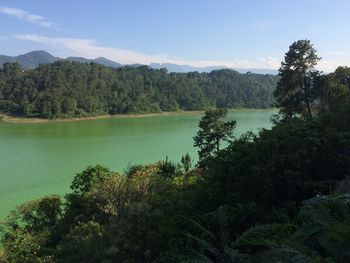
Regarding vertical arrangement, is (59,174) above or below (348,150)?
below

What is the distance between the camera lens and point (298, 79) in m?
17.2

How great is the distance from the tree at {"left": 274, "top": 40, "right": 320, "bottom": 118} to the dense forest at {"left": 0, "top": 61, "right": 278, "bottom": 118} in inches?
2413

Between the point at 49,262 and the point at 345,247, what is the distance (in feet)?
32.2

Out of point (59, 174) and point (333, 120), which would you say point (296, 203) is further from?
point (59, 174)

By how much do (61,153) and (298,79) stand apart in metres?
26.8

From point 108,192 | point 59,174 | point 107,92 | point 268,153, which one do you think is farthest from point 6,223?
point 107,92

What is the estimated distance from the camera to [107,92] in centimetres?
9394

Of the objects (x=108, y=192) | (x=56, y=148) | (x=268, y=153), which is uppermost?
(x=268, y=153)

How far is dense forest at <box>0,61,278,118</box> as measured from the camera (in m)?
78.7

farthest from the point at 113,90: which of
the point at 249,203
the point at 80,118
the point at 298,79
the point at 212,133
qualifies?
the point at 249,203

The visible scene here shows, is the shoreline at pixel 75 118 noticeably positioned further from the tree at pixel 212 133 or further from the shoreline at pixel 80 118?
the tree at pixel 212 133

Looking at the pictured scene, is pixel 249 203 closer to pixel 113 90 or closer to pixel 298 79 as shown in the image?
pixel 298 79

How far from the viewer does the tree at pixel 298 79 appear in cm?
1722

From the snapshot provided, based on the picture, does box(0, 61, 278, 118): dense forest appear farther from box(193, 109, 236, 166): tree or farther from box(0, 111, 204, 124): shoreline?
box(193, 109, 236, 166): tree
